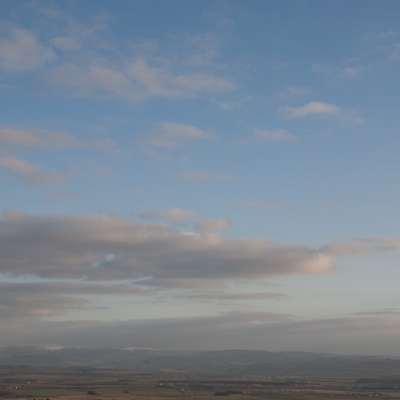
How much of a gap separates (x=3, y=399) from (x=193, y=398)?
4273 centimetres

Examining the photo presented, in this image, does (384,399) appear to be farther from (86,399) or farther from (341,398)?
(86,399)

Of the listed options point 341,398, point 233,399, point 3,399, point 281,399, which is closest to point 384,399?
point 341,398

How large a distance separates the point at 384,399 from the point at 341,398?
9841 mm

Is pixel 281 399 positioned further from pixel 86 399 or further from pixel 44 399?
pixel 44 399

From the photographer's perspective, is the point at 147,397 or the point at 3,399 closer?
the point at 3,399

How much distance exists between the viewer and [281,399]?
140 m

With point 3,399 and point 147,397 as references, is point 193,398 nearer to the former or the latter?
point 147,397

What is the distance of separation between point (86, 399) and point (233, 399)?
34.4 meters

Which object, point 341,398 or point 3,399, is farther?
point 341,398

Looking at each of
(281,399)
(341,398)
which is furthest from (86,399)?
(341,398)

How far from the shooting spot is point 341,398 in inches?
5487

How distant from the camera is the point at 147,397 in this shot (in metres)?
142

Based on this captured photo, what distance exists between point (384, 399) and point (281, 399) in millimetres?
23932

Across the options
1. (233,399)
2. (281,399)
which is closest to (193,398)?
(233,399)
